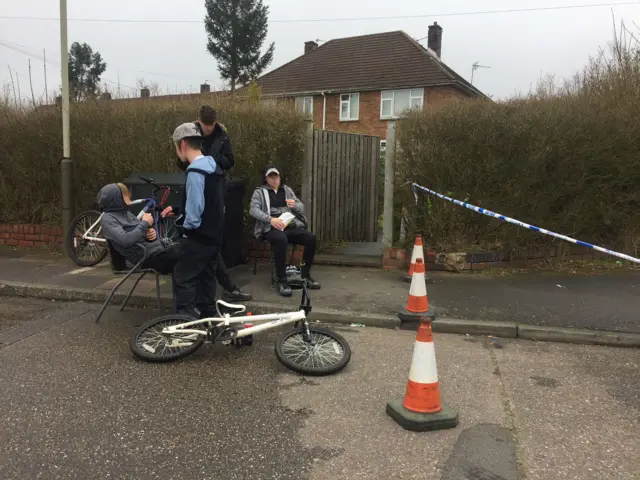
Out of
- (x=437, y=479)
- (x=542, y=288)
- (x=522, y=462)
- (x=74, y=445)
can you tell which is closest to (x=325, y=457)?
(x=437, y=479)

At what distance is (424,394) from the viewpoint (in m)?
3.05

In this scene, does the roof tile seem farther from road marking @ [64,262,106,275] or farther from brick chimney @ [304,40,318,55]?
road marking @ [64,262,106,275]

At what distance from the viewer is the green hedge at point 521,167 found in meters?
6.64

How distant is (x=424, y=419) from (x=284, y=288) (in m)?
2.94

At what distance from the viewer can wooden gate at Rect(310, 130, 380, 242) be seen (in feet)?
24.7

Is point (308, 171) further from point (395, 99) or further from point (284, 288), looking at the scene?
point (395, 99)

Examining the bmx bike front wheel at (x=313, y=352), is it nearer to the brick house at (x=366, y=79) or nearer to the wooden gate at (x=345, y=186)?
the wooden gate at (x=345, y=186)

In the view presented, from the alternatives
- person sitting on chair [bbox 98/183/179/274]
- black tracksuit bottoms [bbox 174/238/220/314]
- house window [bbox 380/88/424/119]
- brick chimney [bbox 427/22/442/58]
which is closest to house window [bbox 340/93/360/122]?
house window [bbox 380/88/424/119]

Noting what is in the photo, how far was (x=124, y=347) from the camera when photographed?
4.29 m

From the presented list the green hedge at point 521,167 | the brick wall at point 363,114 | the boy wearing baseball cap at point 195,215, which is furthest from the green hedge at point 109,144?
the brick wall at point 363,114

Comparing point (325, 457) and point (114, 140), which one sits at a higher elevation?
point (114, 140)

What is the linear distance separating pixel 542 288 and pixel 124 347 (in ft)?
15.6

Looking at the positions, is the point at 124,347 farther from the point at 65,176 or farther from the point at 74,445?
the point at 65,176

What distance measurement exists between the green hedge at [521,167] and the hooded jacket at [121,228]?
3744 mm
